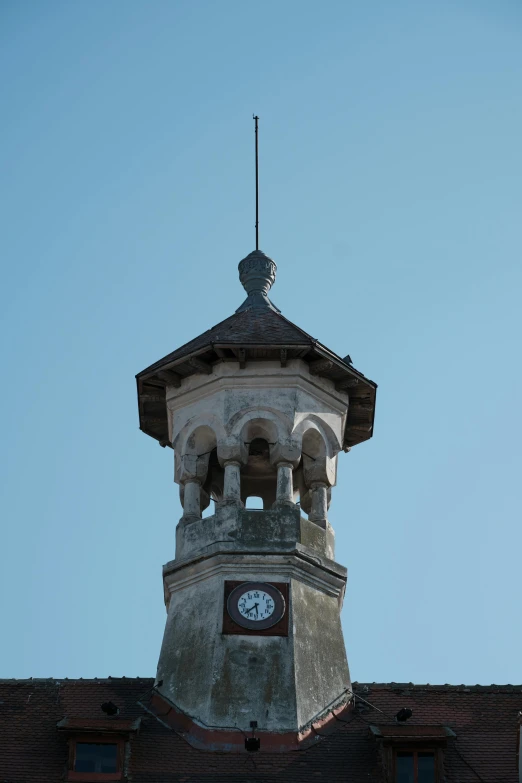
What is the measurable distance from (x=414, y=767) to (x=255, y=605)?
4.60m

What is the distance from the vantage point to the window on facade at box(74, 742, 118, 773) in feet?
107

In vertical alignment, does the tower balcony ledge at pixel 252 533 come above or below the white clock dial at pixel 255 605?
above

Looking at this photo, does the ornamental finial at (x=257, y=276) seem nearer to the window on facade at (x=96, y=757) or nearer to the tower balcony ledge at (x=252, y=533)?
the tower balcony ledge at (x=252, y=533)

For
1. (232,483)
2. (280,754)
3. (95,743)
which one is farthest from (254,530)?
(95,743)

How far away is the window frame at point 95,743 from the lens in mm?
32500

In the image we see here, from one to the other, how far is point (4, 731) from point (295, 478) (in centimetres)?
898

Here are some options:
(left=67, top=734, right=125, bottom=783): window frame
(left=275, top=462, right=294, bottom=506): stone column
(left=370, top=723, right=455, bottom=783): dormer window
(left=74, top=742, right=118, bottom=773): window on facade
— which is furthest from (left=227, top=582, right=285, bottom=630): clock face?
(left=74, top=742, right=118, bottom=773): window on facade

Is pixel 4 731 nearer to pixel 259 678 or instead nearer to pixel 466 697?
pixel 259 678

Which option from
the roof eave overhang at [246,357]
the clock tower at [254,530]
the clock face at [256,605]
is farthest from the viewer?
the roof eave overhang at [246,357]

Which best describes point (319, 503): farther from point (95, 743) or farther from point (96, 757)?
point (96, 757)

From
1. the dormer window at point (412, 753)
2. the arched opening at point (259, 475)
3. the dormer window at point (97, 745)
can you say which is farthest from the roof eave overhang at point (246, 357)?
the dormer window at point (412, 753)

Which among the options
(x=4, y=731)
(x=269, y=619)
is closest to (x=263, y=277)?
(x=269, y=619)

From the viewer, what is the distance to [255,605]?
35594 mm

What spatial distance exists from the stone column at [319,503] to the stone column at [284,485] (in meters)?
0.54
